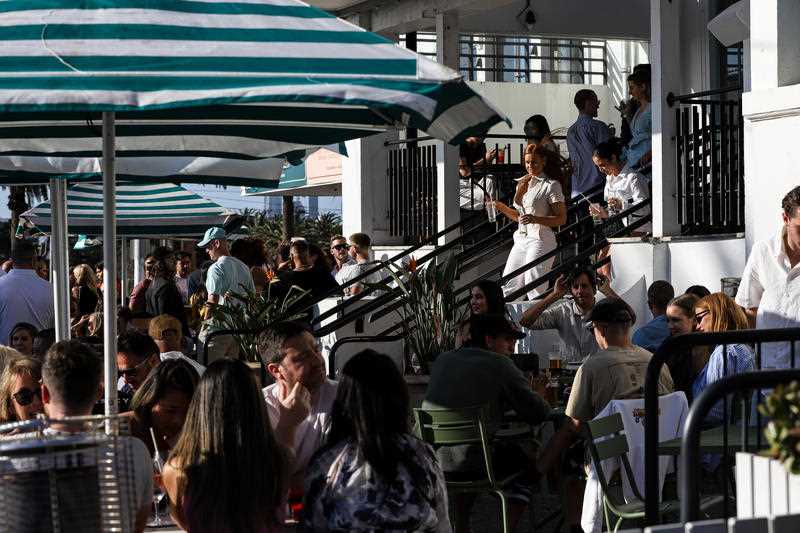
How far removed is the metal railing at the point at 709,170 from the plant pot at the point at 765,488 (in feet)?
26.9

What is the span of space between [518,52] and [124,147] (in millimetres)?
22162

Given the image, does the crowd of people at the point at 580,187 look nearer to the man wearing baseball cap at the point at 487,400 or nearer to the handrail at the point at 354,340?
the handrail at the point at 354,340

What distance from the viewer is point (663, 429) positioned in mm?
6457

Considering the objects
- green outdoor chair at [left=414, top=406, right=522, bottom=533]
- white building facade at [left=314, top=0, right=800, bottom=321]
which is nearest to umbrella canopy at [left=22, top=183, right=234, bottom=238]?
white building facade at [left=314, top=0, right=800, bottom=321]

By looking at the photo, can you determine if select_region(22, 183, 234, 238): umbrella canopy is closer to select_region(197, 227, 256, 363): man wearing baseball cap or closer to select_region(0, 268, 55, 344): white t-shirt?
select_region(197, 227, 256, 363): man wearing baseball cap

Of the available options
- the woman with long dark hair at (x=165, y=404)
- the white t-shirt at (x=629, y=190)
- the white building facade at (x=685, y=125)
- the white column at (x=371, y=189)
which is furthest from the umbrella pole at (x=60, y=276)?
the white column at (x=371, y=189)

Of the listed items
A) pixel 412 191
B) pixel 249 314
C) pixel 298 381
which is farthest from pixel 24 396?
pixel 412 191

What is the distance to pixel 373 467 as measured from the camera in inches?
185

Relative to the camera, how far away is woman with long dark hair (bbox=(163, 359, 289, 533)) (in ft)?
14.8

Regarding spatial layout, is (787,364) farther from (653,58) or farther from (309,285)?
(309,285)

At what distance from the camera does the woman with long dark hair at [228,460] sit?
450 centimetres

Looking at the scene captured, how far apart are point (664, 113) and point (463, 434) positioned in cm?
635

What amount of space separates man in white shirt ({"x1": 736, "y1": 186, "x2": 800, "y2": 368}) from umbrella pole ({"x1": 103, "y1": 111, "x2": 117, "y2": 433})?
336 cm

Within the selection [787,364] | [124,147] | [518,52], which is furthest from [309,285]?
[518,52]
